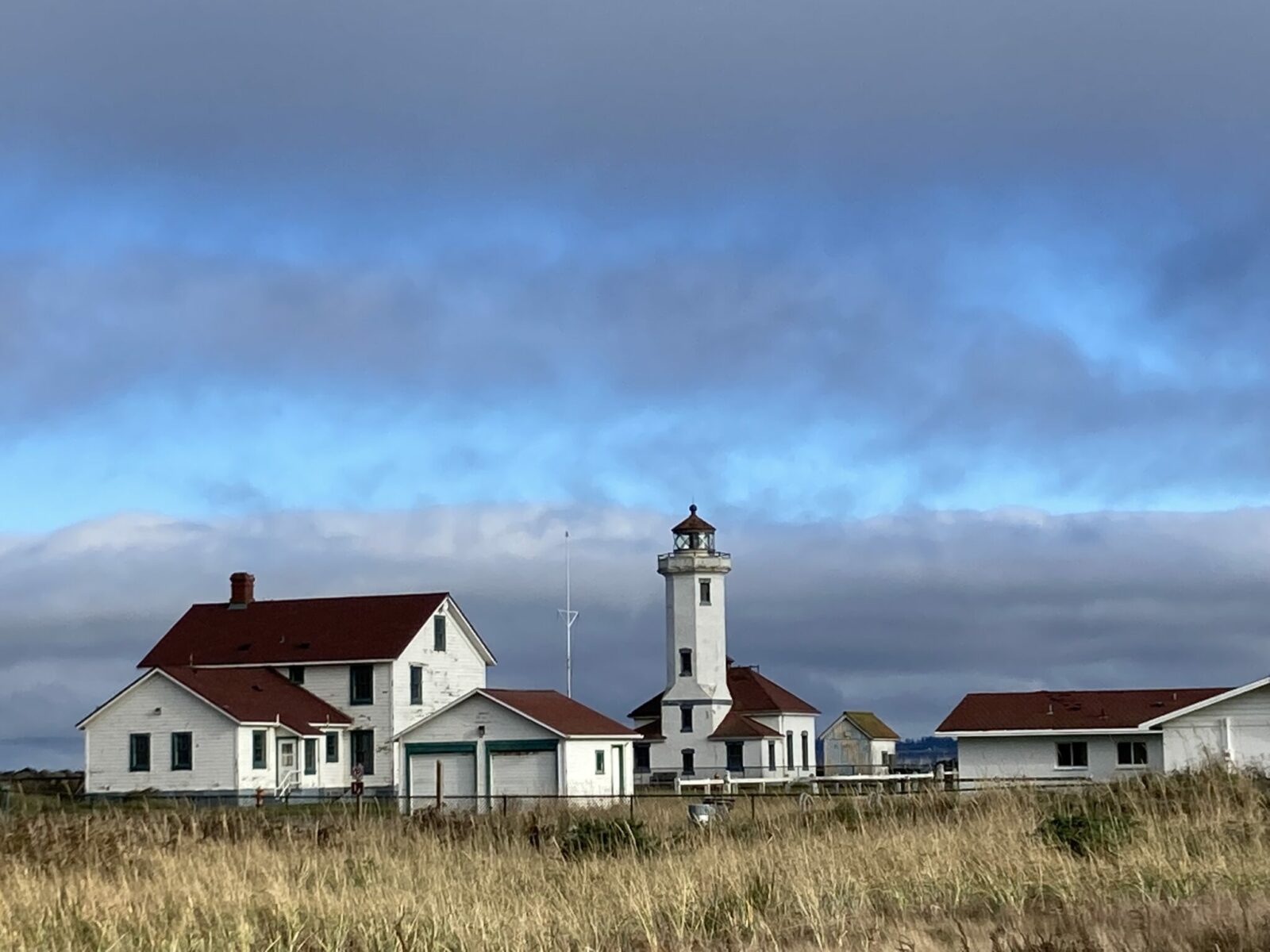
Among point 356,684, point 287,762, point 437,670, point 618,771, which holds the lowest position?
point 618,771

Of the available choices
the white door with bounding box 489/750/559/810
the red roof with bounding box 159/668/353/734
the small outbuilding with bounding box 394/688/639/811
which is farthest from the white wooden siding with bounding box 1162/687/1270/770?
the red roof with bounding box 159/668/353/734

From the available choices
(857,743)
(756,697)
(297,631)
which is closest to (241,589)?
(297,631)

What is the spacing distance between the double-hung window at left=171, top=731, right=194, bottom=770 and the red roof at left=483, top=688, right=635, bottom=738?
856cm

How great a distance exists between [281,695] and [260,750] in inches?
129

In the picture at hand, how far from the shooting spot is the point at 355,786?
1871 inches

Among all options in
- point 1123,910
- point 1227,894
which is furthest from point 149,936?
point 1227,894

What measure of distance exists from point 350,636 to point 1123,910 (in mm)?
43631

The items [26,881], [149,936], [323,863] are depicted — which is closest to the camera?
[149,936]

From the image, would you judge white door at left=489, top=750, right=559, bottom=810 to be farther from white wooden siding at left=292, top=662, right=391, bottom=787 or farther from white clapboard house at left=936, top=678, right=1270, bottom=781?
white clapboard house at left=936, top=678, right=1270, bottom=781

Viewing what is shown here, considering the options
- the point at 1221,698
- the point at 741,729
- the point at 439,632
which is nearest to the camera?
the point at 1221,698

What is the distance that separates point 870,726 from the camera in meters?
84.2

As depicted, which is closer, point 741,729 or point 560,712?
point 560,712

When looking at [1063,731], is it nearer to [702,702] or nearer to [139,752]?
[702,702]

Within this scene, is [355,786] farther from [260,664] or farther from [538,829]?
[538,829]
